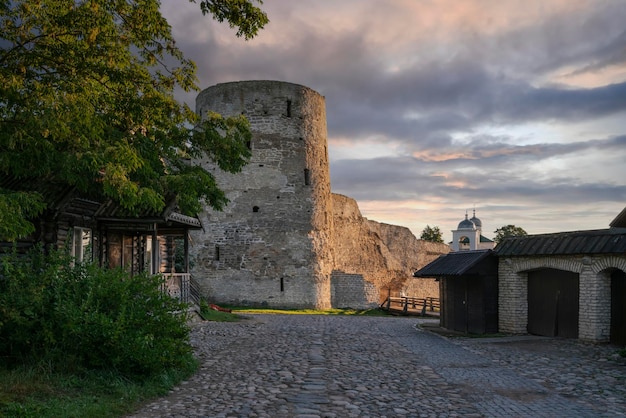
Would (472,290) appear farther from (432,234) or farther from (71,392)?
(432,234)

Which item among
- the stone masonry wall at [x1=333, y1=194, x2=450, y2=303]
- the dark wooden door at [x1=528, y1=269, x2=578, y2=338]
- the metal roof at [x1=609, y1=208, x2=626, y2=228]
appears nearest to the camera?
the metal roof at [x1=609, y1=208, x2=626, y2=228]

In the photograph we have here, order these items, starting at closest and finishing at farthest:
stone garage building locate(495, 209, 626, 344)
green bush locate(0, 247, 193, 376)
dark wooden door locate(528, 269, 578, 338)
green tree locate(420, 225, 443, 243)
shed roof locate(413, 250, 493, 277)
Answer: green bush locate(0, 247, 193, 376) → stone garage building locate(495, 209, 626, 344) → dark wooden door locate(528, 269, 578, 338) → shed roof locate(413, 250, 493, 277) → green tree locate(420, 225, 443, 243)

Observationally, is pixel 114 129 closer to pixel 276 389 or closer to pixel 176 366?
pixel 176 366

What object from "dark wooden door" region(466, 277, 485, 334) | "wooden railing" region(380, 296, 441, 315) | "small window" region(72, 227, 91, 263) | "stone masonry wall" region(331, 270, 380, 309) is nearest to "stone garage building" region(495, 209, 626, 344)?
"dark wooden door" region(466, 277, 485, 334)

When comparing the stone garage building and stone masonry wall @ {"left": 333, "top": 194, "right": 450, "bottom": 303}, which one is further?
stone masonry wall @ {"left": 333, "top": 194, "right": 450, "bottom": 303}

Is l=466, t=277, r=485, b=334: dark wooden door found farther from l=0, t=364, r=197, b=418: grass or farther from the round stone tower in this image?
the round stone tower

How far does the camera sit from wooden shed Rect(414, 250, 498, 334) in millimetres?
17031

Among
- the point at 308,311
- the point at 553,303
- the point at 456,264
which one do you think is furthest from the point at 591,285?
the point at 308,311

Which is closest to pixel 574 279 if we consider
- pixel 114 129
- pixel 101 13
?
pixel 114 129

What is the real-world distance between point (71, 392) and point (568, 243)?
39.5ft

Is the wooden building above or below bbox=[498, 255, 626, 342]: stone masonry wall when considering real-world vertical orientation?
above

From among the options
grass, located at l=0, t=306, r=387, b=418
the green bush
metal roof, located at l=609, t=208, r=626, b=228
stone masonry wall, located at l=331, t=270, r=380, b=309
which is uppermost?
metal roof, located at l=609, t=208, r=626, b=228

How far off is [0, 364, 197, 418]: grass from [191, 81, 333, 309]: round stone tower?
19335mm

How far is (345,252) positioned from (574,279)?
20.2 metres
